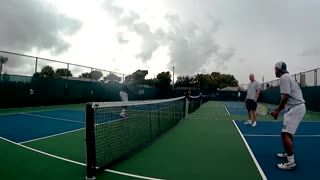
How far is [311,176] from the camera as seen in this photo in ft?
15.1

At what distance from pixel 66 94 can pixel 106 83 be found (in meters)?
5.82

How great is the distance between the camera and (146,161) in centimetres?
550

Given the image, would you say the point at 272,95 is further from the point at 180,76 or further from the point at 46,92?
the point at 180,76

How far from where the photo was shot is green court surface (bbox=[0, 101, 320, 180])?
15.1 ft

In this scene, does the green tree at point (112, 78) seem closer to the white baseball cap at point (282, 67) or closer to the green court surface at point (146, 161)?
the green court surface at point (146, 161)

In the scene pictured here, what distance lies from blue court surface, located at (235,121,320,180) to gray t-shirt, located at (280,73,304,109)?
4.09ft

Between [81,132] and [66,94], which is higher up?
[66,94]

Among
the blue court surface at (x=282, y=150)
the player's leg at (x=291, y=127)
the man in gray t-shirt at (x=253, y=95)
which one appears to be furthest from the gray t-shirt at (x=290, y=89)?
the man in gray t-shirt at (x=253, y=95)

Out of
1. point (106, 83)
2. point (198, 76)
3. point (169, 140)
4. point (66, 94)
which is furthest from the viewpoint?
point (198, 76)

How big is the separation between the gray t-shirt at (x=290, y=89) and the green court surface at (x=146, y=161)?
1.46 m

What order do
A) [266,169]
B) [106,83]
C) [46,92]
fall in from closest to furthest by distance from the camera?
[266,169]
[46,92]
[106,83]

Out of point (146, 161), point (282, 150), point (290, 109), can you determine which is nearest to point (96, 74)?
point (146, 161)

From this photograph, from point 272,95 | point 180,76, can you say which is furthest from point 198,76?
point 272,95

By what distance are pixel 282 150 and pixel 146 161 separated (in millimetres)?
3472
